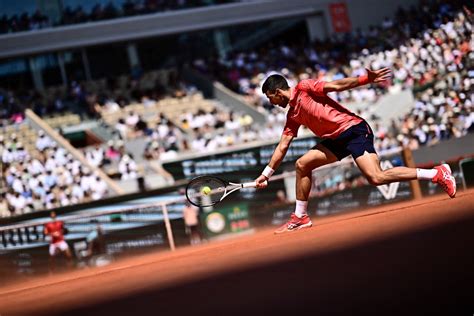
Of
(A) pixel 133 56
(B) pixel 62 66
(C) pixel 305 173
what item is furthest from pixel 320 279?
(A) pixel 133 56

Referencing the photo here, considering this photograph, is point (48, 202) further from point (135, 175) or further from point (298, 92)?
point (298, 92)

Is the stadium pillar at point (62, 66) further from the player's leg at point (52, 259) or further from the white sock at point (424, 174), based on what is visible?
the white sock at point (424, 174)

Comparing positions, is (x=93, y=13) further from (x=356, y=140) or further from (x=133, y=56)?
(x=356, y=140)

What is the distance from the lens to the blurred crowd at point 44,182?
2284 centimetres

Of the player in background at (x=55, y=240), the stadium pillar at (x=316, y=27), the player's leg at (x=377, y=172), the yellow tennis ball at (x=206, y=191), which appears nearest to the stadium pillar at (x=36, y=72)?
the stadium pillar at (x=316, y=27)

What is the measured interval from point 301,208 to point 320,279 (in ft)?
15.5

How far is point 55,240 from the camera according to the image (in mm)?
17078

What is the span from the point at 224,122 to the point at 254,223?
10.6 metres

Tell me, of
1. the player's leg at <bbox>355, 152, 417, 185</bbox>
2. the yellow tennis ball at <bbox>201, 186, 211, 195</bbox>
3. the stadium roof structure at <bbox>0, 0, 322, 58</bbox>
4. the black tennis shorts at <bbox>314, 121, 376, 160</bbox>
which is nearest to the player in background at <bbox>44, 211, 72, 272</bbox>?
the yellow tennis ball at <bbox>201, 186, 211, 195</bbox>

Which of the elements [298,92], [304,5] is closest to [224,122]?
[304,5]

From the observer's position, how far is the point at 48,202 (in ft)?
75.0

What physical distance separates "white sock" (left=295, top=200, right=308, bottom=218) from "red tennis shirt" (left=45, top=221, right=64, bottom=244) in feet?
25.6

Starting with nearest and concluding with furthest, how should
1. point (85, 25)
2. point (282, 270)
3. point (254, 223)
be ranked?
point (282, 270) < point (254, 223) < point (85, 25)

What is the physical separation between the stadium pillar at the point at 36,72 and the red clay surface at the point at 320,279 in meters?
25.4
